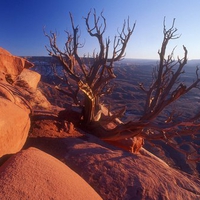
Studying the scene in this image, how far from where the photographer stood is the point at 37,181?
1829mm

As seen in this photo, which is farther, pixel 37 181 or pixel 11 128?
pixel 11 128

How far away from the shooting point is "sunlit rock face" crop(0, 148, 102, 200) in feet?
5.42

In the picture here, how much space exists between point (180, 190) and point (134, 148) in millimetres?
3407

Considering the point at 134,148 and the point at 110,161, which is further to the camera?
the point at 134,148

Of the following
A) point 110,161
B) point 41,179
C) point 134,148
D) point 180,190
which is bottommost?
point 134,148

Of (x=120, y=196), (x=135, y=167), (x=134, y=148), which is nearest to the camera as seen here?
(x=120, y=196)

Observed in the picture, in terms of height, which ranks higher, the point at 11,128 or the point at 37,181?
the point at 11,128

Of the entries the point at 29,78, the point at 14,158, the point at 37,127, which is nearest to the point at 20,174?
the point at 14,158

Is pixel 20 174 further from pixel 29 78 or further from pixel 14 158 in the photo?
pixel 29 78

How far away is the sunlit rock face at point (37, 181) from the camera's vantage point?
1.65 metres

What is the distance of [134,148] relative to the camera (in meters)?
6.53

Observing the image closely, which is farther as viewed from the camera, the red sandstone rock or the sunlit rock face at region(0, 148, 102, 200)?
the red sandstone rock

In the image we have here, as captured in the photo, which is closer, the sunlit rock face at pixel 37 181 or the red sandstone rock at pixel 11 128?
the sunlit rock face at pixel 37 181

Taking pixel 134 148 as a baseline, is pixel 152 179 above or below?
above
